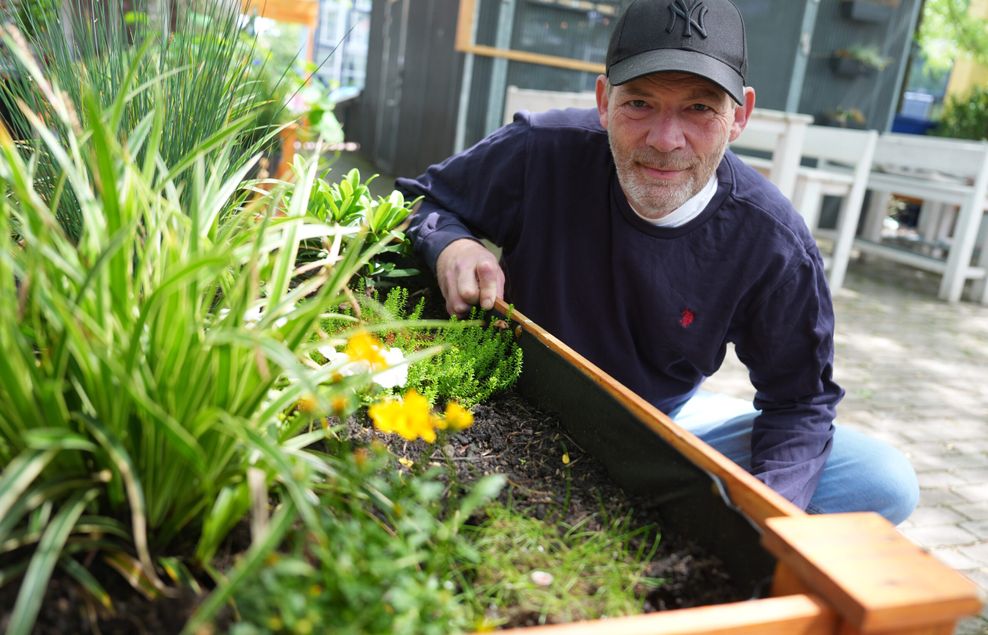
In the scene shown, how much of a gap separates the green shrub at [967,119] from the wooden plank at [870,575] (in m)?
Answer: 10.1

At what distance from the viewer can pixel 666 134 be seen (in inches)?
62.4

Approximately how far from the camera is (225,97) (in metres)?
1.55

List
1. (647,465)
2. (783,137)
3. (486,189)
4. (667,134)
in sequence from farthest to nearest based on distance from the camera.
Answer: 1. (783,137)
2. (486,189)
3. (667,134)
4. (647,465)

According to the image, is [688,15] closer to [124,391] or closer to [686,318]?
[686,318]

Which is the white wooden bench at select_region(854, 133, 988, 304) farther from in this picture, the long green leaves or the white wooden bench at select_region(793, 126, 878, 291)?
the long green leaves

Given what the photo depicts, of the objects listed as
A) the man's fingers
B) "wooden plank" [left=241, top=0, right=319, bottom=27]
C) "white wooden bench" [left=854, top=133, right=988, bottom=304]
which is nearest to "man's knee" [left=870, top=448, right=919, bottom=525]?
the man's fingers

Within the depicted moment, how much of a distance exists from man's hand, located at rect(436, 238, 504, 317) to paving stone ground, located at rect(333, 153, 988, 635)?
0.93m

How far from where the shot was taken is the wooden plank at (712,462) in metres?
0.83

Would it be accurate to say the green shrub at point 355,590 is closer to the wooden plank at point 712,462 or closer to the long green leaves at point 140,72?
the wooden plank at point 712,462

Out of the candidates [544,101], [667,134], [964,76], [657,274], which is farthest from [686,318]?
[964,76]

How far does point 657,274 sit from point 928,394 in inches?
127

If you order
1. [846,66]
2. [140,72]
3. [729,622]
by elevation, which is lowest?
[729,622]

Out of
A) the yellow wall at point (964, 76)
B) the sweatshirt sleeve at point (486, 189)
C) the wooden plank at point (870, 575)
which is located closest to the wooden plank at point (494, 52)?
the sweatshirt sleeve at point (486, 189)

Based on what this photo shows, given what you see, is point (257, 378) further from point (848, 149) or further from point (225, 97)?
point (848, 149)
